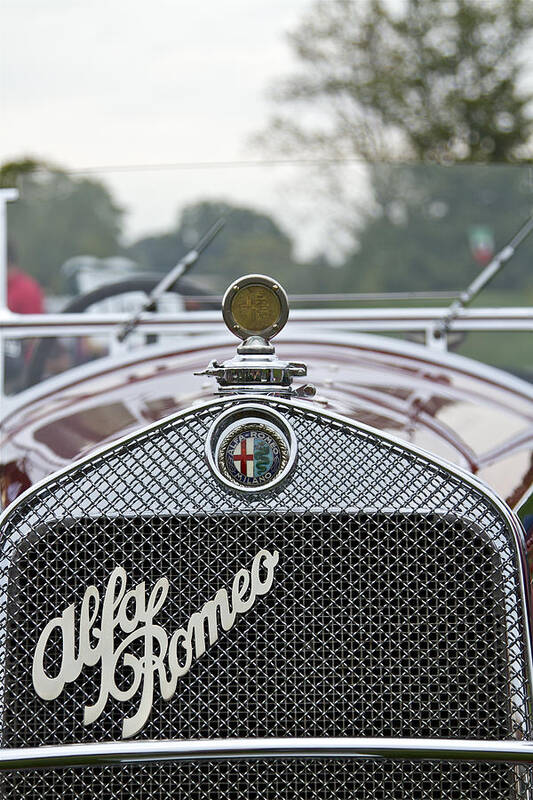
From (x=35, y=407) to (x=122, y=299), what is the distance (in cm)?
53

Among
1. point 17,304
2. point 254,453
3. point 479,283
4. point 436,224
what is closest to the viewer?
point 254,453

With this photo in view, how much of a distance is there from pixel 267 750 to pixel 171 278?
1.55m

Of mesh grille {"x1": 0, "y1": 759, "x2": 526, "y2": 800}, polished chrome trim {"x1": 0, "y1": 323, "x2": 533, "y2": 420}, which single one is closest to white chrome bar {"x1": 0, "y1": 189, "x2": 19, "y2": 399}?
polished chrome trim {"x1": 0, "y1": 323, "x2": 533, "y2": 420}

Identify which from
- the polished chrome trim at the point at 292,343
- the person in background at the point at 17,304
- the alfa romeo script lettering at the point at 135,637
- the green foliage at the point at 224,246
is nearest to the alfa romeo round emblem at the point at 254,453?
the alfa romeo script lettering at the point at 135,637

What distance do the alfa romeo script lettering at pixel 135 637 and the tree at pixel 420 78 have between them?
14.9 metres

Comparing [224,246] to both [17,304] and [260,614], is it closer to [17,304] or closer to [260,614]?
[17,304]

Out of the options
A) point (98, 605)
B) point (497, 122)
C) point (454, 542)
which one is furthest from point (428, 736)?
point (497, 122)

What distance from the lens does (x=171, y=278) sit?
8.68 feet

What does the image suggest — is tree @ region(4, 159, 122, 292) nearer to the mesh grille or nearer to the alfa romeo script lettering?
the alfa romeo script lettering

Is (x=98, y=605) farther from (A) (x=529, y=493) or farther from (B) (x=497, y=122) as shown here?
(B) (x=497, y=122)

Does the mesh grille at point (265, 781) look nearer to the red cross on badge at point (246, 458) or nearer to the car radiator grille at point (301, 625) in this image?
the car radiator grille at point (301, 625)

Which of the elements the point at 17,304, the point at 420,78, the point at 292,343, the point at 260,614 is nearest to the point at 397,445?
the point at 260,614

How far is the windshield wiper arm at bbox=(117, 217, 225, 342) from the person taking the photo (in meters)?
2.59

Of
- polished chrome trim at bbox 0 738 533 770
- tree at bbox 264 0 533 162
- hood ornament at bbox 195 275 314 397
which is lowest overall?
polished chrome trim at bbox 0 738 533 770
